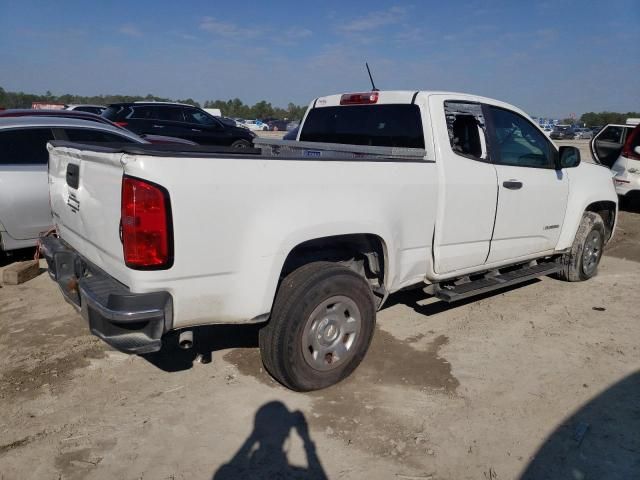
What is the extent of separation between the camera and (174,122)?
1262 centimetres

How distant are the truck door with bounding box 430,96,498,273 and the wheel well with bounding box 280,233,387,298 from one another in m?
0.52

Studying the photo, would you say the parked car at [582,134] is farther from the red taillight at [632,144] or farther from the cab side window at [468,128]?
the cab side window at [468,128]

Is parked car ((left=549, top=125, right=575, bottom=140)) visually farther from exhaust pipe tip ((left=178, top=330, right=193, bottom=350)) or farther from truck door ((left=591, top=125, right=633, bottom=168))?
exhaust pipe tip ((left=178, top=330, right=193, bottom=350))

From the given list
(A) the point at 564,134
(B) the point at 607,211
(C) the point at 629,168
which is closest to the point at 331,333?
(B) the point at 607,211

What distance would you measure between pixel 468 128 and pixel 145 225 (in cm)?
283

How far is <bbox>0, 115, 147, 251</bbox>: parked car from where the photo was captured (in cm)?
523

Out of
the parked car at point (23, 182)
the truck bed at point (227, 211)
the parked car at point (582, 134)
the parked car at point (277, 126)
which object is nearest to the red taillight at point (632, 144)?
the truck bed at point (227, 211)

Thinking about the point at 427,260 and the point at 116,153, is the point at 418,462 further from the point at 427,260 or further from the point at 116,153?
the point at 116,153

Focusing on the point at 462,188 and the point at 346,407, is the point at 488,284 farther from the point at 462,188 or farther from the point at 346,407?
the point at 346,407

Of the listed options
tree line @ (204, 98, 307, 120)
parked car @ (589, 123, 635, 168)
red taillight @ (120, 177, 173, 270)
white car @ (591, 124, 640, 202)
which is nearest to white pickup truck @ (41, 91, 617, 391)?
red taillight @ (120, 177, 173, 270)

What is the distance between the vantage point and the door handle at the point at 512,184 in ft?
13.7

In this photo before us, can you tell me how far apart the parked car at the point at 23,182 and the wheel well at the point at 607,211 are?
19.6ft

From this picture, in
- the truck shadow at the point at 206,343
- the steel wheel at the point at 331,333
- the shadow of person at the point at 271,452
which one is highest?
the steel wheel at the point at 331,333

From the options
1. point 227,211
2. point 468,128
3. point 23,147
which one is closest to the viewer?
point 227,211
